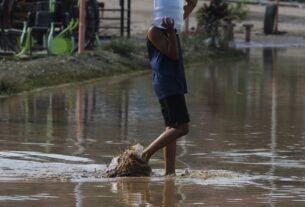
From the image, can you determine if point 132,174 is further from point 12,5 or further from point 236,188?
point 12,5

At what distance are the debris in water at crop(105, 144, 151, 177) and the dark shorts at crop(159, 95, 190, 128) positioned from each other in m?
0.44

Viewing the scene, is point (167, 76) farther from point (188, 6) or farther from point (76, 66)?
point (76, 66)

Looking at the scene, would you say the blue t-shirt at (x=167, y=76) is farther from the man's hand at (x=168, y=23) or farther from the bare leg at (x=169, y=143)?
the bare leg at (x=169, y=143)

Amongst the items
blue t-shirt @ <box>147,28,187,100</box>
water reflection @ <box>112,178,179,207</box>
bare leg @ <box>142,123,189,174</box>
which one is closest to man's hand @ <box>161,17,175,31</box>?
blue t-shirt @ <box>147,28,187,100</box>

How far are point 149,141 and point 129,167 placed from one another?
2501 mm

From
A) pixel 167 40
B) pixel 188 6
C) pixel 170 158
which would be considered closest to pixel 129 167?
pixel 170 158

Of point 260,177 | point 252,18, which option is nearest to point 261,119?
point 260,177

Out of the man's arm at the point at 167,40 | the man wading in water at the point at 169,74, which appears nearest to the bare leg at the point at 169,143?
the man wading in water at the point at 169,74

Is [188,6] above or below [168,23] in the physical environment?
above

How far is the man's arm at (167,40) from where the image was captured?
321 inches

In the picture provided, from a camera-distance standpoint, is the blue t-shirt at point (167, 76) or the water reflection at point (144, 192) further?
the blue t-shirt at point (167, 76)

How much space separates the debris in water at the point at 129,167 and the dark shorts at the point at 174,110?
0.44 meters

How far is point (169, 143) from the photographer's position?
333 inches

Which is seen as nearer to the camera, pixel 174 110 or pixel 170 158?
pixel 174 110
